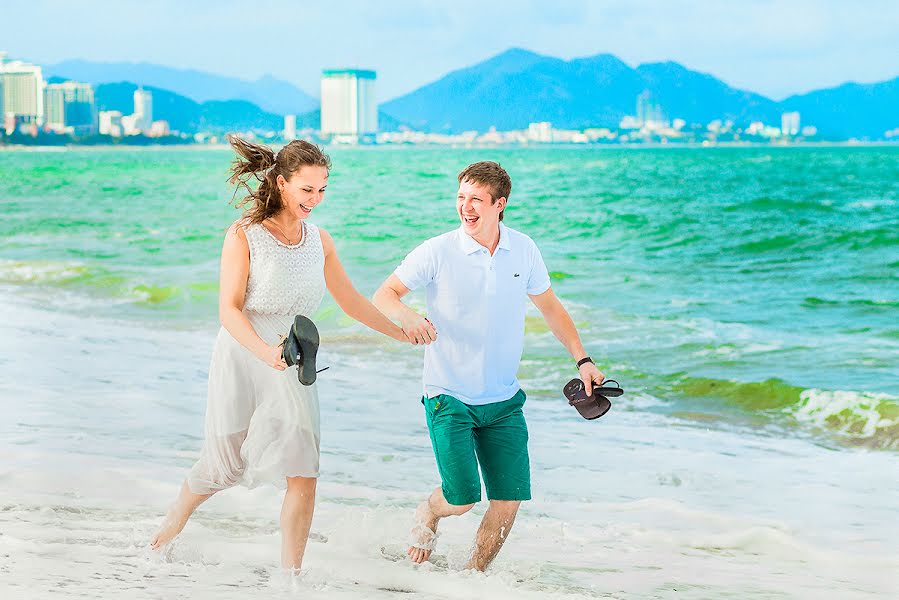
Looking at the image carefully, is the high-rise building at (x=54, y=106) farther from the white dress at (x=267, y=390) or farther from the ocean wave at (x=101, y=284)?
the white dress at (x=267, y=390)

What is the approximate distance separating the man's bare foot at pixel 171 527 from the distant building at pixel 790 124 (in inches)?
7873

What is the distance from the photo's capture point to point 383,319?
4516 mm

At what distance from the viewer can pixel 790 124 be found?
196 metres

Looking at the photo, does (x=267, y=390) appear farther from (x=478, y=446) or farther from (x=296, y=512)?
(x=478, y=446)

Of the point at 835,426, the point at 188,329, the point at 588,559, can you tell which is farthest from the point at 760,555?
the point at 188,329

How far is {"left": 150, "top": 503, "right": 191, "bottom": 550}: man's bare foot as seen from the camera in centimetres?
446

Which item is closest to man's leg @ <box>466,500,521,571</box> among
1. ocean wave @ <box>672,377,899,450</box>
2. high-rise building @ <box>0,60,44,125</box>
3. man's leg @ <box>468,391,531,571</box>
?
man's leg @ <box>468,391,531,571</box>

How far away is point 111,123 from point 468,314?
189m

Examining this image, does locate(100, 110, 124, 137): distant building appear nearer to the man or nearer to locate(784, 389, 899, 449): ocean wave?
locate(784, 389, 899, 449): ocean wave

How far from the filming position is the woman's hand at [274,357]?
3.85 m

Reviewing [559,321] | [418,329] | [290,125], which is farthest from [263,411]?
[290,125]

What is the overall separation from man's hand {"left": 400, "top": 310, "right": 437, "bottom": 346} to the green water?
512 centimetres

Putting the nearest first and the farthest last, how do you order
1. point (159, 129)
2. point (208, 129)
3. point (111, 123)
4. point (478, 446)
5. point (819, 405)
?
1. point (478, 446)
2. point (819, 405)
3. point (208, 129)
4. point (159, 129)
5. point (111, 123)

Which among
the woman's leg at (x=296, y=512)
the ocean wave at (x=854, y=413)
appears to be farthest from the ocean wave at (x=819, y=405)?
the woman's leg at (x=296, y=512)
